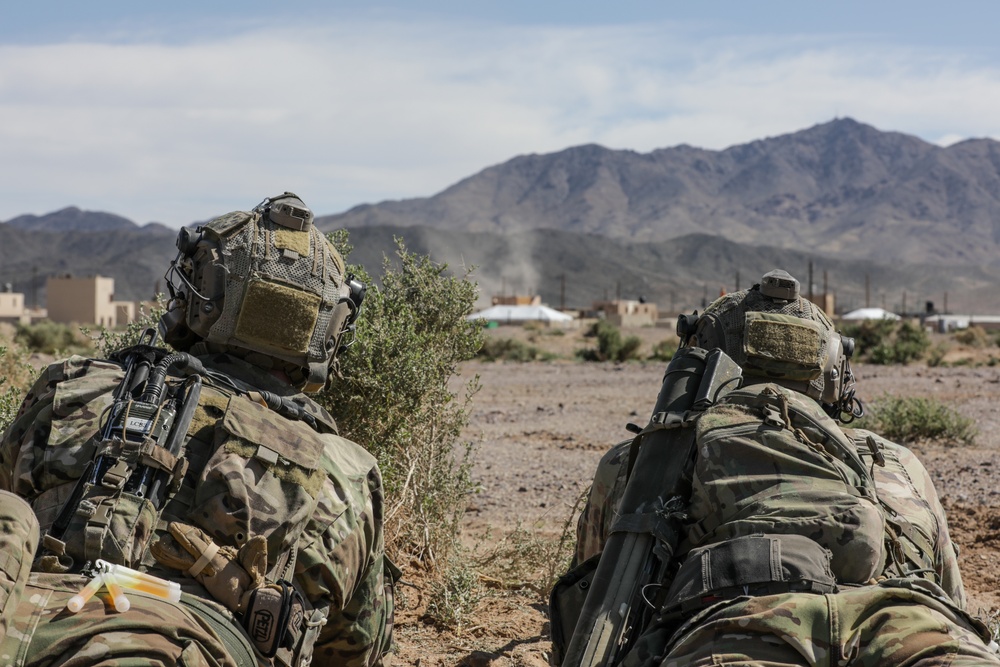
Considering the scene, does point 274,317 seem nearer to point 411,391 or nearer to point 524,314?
point 411,391

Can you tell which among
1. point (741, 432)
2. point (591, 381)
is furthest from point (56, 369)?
point (591, 381)

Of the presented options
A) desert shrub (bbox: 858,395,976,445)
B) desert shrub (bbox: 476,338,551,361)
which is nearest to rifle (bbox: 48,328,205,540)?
desert shrub (bbox: 858,395,976,445)

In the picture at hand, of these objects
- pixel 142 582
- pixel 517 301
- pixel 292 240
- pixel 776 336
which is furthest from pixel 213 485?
pixel 517 301

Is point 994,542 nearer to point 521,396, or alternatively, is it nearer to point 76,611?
point 76,611

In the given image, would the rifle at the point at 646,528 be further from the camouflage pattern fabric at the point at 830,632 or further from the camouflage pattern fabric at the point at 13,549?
the camouflage pattern fabric at the point at 13,549

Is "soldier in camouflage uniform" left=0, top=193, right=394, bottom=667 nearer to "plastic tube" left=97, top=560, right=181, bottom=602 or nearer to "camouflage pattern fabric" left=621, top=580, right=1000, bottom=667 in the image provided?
"plastic tube" left=97, top=560, right=181, bottom=602

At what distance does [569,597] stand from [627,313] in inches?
2499

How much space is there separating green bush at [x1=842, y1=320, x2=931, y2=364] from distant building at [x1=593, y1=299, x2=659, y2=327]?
2702 cm

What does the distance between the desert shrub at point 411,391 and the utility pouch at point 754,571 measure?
9.75 ft

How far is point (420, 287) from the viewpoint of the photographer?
590 centimetres

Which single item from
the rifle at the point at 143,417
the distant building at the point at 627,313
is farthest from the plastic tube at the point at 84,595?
the distant building at the point at 627,313

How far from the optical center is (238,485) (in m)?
2.74

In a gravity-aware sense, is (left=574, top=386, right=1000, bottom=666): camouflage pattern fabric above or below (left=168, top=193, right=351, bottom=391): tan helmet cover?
below

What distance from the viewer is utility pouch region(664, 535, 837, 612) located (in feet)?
8.28
